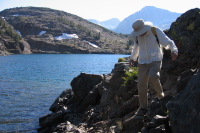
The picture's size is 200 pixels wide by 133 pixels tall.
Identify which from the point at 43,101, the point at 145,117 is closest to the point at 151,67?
the point at 145,117

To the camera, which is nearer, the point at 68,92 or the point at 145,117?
the point at 145,117

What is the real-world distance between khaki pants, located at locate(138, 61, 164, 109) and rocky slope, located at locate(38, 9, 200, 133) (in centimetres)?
64

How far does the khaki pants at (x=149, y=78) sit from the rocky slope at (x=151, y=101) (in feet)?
2.10

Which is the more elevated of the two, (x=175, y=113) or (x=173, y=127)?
A: (x=175, y=113)

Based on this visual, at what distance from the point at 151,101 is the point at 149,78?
2.36 ft

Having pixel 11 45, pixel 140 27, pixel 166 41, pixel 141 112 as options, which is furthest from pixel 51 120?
pixel 11 45

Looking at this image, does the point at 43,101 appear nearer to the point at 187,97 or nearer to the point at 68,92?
the point at 68,92

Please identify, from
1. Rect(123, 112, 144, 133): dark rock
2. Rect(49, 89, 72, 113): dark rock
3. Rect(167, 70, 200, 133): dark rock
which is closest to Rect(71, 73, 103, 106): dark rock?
Rect(49, 89, 72, 113): dark rock

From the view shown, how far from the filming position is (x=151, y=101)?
705 cm

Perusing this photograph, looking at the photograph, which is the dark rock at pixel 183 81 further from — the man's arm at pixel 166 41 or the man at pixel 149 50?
the man's arm at pixel 166 41

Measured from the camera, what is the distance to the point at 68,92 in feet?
62.0

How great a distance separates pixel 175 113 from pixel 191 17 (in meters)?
7.73

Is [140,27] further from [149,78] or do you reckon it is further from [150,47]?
[149,78]

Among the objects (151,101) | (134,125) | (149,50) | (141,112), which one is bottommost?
(134,125)
